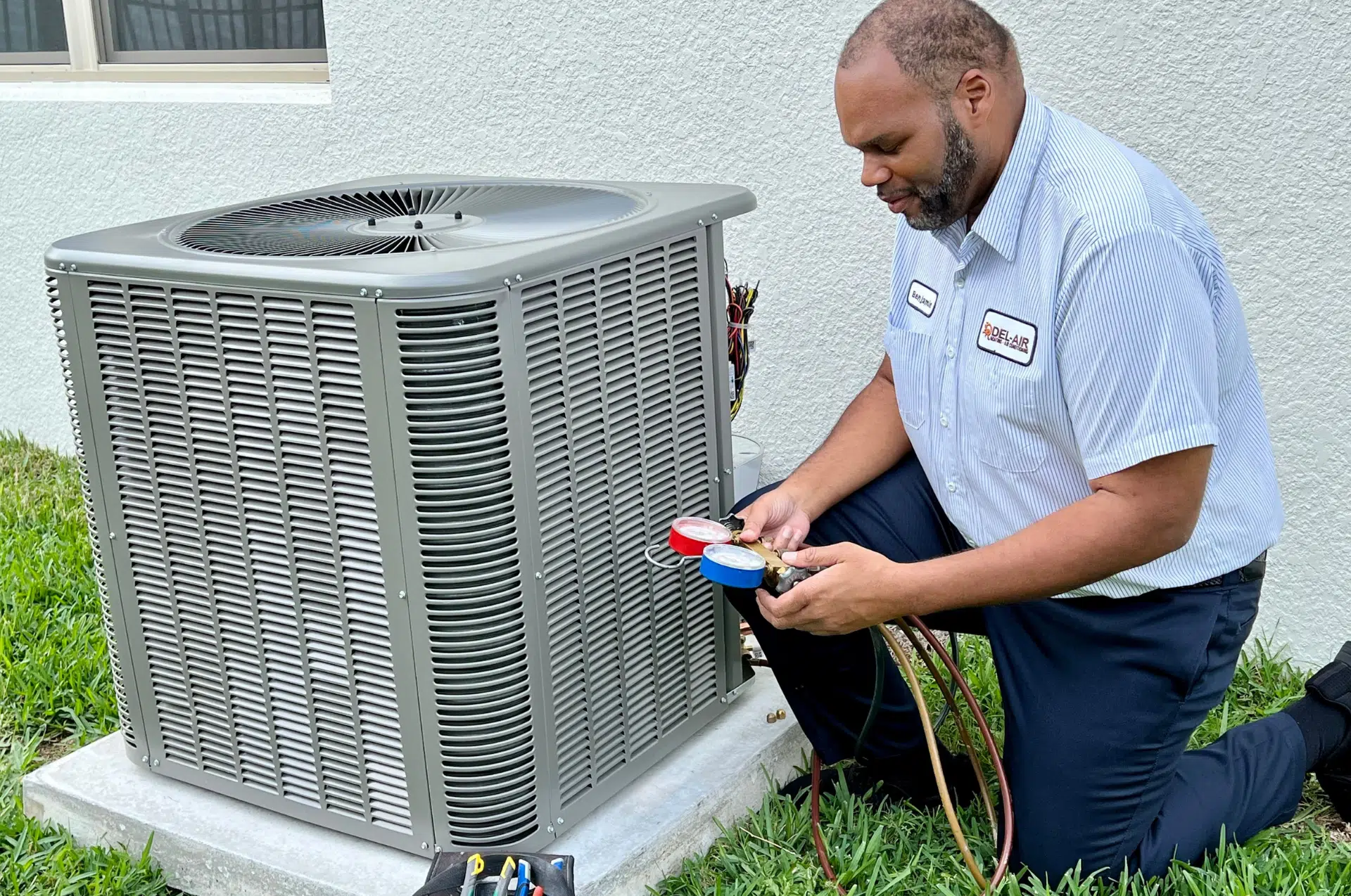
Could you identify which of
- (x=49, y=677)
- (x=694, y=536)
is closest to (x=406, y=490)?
(x=694, y=536)

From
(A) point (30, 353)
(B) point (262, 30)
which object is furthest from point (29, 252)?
(B) point (262, 30)

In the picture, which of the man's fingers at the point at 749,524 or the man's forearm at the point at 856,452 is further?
the man's forearm at the point at 856,452

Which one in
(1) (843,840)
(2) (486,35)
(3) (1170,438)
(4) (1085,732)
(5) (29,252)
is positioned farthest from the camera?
(5) (29,252)

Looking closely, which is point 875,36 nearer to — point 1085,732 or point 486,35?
point 1085,732

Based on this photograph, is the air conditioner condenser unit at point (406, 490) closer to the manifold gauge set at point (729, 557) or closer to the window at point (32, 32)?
the manifold gauge set at point (729, 557)

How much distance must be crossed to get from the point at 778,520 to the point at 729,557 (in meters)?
0.28

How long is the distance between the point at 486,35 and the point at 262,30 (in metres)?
0.96

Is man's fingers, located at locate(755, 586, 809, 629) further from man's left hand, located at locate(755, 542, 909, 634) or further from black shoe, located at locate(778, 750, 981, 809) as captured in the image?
black shoe, located at locate(778, 750, 981, 809)

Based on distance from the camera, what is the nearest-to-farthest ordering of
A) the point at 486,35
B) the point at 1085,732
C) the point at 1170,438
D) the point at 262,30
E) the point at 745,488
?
1. the point at 1170,438
2. the point at 1085,732
3. the point at 745,488
4. the point at 486,35
5. the point at 262,30

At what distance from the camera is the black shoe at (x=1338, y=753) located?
220cm

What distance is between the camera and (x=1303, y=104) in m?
2.43

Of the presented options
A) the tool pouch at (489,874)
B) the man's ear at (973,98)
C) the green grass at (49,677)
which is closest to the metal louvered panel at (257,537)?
the tool pouch at (489,874)

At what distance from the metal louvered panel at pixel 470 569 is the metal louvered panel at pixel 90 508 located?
0.65m

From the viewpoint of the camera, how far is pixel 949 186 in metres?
1.90
